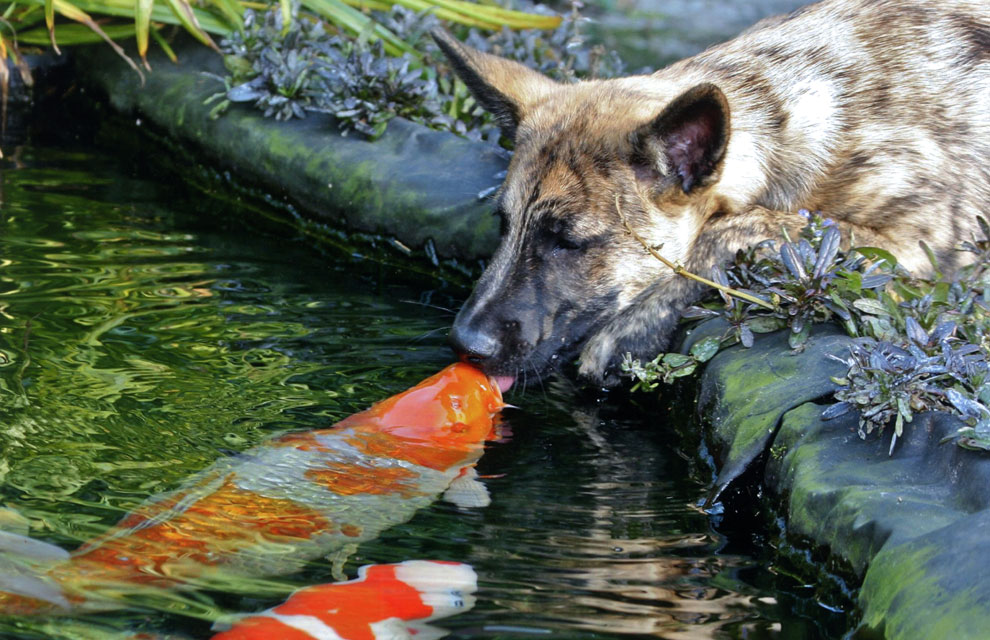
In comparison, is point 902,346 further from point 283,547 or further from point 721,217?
point 283,547

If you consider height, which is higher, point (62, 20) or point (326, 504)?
point (62, 20)

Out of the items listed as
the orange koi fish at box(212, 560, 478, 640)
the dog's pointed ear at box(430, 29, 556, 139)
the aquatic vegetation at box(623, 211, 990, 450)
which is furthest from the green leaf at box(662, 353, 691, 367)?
the dog's pointed ear at box(430, 29, 556, 139)

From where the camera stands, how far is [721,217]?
512cm

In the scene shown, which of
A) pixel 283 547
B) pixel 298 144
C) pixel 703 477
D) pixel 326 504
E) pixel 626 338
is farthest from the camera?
pixel 298 144

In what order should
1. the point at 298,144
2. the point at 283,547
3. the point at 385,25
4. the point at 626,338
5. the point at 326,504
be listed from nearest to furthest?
the point at 283,547, the point at 326,504, the point at 626,338, the point at 298,144, the point at 385,25

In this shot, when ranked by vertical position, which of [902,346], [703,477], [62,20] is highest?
[62,20]

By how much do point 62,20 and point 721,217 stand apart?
18.4 ft

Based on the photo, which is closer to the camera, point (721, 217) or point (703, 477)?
point (703, 477)

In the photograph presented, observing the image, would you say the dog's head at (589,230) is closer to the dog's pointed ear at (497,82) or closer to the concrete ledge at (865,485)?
the dog's pointed ear at (497,82)

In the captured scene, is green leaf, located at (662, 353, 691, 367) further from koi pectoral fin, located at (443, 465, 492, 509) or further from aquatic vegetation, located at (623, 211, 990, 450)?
koi pectoral fin, located at (443, 465, 492, 509)

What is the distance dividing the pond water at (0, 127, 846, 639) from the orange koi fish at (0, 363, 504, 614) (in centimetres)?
8

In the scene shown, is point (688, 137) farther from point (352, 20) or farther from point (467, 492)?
point (352, 20)

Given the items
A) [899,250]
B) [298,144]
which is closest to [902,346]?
[899,250]

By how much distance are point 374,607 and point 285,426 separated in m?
1.48
